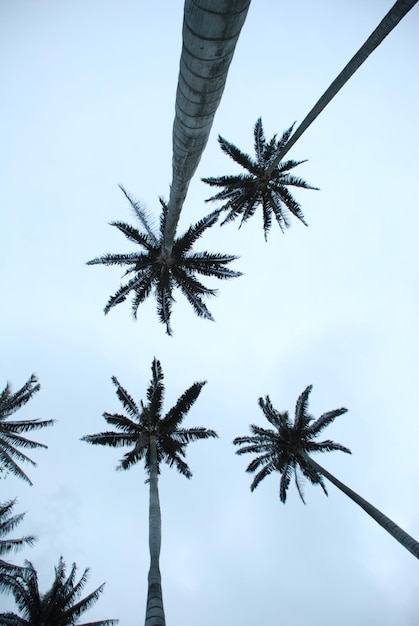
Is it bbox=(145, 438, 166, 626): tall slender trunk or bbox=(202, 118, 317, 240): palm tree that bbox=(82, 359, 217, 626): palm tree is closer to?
bbox=(145, 438, 166, 626): tall slender trunk

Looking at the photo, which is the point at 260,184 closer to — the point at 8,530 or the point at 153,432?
the point at 153,432

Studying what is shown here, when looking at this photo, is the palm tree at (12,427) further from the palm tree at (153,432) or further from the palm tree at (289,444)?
the palm tree at (289,444)

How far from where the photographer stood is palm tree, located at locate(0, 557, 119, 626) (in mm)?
16812

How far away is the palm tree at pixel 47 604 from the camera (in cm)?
1681

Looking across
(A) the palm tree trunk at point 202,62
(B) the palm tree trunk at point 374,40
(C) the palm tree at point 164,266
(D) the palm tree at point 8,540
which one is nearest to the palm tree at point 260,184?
(C) the palm tree at point 164,266

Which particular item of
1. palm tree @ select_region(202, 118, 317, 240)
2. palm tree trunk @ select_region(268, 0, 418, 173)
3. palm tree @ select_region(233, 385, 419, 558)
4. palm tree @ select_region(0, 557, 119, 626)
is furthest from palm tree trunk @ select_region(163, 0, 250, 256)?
palm tree @ select_region(0, 557, 119, 626)

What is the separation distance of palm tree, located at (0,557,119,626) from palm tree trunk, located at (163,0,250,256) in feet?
71.4

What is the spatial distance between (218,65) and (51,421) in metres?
21.4

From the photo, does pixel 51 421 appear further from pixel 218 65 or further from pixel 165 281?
pixel 218 65

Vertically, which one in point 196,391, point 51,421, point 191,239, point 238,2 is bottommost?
point 238,2

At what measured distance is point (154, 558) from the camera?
1024 cm

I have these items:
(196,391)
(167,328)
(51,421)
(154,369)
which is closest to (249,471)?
(196,391)

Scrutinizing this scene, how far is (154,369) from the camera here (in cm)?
1839

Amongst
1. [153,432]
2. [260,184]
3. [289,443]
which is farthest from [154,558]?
[260,184]
